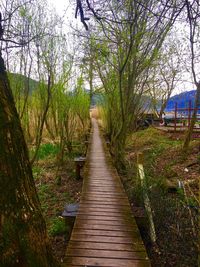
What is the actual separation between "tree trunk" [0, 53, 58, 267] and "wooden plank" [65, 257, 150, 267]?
104 centimetres

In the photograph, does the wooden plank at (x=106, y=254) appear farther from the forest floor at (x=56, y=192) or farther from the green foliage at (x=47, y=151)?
the green foliage at (x=47, y=151)

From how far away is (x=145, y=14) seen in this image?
20.2 feet

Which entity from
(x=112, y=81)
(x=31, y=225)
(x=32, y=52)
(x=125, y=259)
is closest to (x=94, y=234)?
(x=125, y=259)

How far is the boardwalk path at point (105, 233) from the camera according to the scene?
274cm

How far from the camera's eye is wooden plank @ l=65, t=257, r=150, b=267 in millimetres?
2635

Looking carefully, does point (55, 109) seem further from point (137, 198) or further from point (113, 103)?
point (137, 198)

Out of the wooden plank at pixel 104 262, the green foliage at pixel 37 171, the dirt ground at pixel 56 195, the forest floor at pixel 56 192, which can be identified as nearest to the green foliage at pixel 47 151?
the forest floor at pixel 56 192

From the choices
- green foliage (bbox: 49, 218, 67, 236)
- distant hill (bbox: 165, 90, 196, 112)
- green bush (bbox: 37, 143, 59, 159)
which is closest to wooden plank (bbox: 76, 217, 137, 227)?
green foliage (bbox: 49, 218, 67, 236)

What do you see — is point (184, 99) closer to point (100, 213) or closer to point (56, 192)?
point (56, 192)

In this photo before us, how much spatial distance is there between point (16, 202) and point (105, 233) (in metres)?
2.10

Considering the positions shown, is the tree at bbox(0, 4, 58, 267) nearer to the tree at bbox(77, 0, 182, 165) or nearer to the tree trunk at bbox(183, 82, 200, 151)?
the tree at bbox(77, 0, 182, 165)

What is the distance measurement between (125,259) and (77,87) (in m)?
8.09

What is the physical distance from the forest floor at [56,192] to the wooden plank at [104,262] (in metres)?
0.80

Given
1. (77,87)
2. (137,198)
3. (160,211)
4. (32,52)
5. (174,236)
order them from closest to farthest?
1. (174,236)
2. (160,211)
3. (137,198)
4. (32,52)
5. (77,87)
